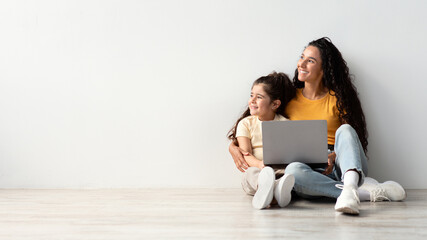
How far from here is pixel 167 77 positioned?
307cm

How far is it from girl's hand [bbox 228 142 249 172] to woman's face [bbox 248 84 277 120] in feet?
0.76

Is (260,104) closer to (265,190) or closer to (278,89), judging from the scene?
(278,89)

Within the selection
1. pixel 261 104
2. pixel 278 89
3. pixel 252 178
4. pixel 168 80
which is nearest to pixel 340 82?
pixel 278 89

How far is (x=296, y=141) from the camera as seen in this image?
2340 millimetres

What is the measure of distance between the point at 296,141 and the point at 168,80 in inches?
42.1

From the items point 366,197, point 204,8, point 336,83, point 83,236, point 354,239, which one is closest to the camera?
point 354,239

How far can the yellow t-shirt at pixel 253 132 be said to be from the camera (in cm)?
277

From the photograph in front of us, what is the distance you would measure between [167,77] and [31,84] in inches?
36.5

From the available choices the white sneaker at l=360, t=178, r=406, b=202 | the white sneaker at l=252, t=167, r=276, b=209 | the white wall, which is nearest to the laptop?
the white sneaker at l=252, t=167, r=276, b=209

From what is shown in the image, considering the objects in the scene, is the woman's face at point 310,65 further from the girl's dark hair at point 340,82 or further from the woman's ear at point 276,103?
the woman's ear at point 276,103

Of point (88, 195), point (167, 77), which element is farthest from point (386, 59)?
point (88, 195)

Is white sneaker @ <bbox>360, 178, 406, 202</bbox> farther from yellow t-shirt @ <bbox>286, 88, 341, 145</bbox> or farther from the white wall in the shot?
the white wall

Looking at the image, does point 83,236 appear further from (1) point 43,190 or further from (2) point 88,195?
(1) point 43,190

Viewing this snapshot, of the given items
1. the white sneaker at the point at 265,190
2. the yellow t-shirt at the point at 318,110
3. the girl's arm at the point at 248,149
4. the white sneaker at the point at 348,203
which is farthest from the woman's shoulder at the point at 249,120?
the white sneaker at the point at 348,203
